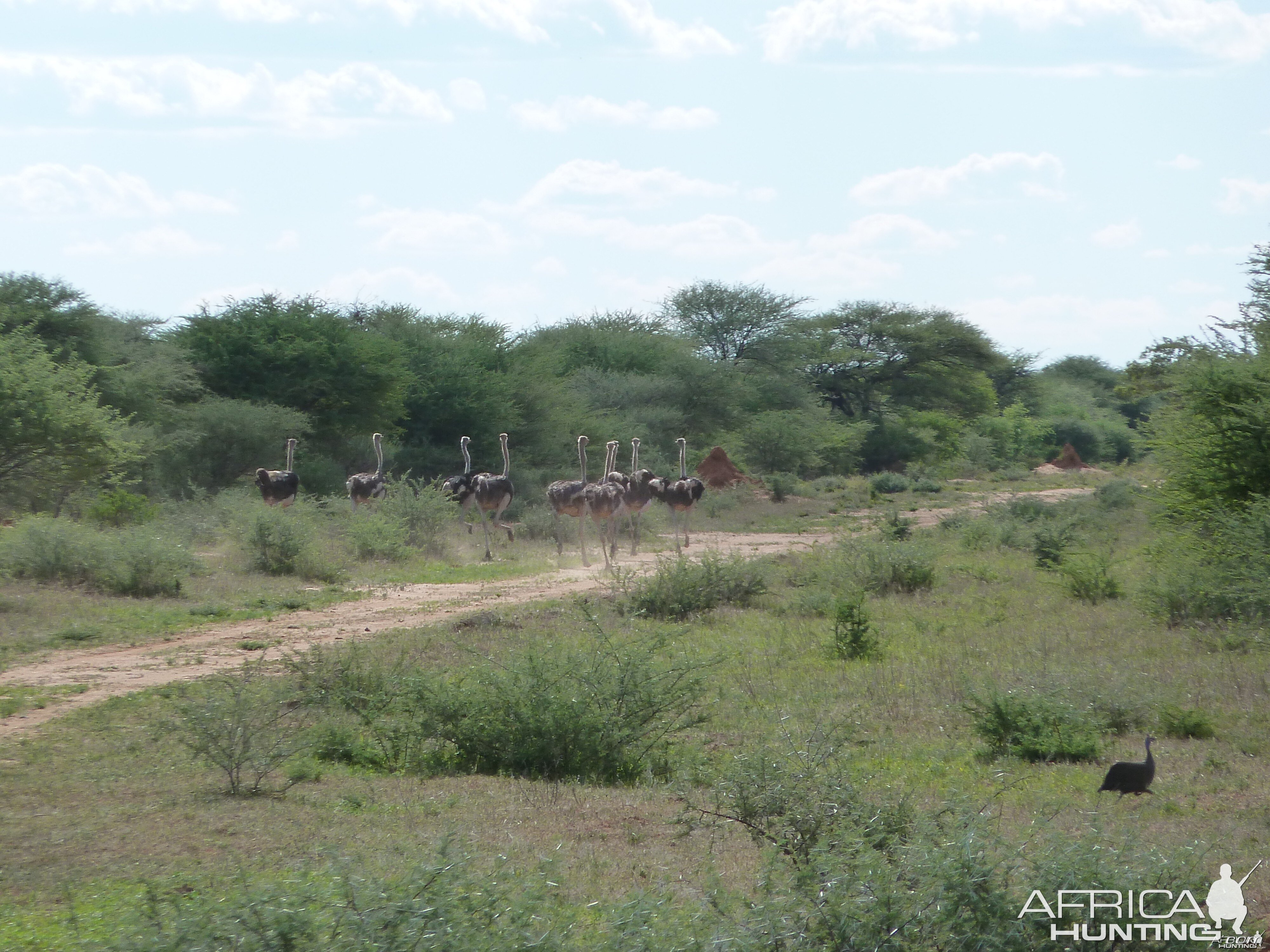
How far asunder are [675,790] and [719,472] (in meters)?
29.7

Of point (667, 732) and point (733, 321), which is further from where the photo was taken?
point (733, 321)

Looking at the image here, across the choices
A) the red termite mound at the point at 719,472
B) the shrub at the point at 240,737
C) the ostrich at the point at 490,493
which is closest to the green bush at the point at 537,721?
the shrub at the point at 240,737

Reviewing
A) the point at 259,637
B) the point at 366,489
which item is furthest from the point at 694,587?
the point at 366,489

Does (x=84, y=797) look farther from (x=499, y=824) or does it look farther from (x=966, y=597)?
(x=966, y=597)

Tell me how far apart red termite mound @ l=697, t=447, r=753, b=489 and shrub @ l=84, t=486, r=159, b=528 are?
19095mm

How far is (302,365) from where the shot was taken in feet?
92.3

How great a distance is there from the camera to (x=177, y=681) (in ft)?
33.0

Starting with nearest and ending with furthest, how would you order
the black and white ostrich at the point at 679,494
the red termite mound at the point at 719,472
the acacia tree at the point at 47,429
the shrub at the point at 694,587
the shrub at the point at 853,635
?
the shrub at the point at 853,635 → the shrub at the point at 694,587 → the acacia tree at the point at 47,429 → the black and white ostrich at the point at 679,494 → the red termite mound at the point at 719,472

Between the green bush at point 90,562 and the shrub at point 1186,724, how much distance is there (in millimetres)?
11563

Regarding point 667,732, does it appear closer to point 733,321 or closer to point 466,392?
point 466,392

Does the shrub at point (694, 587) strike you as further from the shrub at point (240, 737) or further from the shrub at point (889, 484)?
the shrub at point (889, 484)

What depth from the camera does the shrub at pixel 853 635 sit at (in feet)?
37.9

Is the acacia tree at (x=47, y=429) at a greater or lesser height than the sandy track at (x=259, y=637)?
greater

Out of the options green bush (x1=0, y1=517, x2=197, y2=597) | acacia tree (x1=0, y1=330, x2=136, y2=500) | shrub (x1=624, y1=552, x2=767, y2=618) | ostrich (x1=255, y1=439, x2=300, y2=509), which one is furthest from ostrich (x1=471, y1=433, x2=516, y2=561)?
green bush (x1=0, y1=517, x2=197, y2=597)
